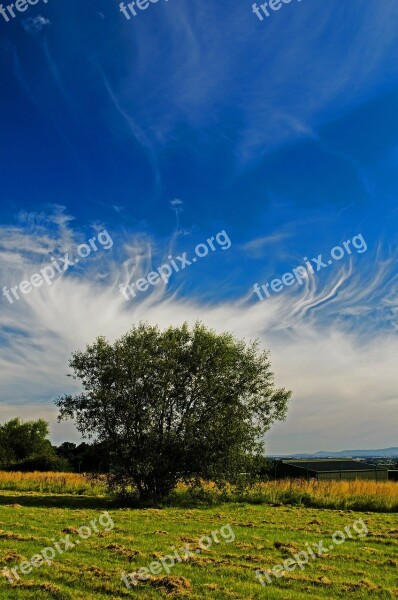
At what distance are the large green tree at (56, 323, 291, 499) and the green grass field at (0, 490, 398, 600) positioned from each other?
6.35 m

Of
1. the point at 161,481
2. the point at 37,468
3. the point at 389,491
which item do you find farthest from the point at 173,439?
the point at 37,468

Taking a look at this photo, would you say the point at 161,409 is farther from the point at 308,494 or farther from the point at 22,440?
the point at 22,440

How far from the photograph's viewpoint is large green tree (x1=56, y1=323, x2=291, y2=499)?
27109 millimetres

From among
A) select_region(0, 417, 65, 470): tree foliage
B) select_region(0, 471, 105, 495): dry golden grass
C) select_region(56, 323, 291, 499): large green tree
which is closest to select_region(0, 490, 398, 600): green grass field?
select_region(56, 323, 291, 499): large green tree

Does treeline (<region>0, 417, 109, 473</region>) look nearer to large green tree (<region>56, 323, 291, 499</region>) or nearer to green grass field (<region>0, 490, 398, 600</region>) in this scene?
large green tree (<region>56, 323, 291, 499</region>)

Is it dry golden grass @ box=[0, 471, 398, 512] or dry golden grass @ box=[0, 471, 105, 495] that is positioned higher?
dry golden grass @ box=[0, 471, 105, 495]

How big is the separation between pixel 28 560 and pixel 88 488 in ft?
86.2

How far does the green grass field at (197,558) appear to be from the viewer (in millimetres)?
9297

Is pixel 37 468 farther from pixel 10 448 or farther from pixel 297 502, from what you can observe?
pixel 297 502

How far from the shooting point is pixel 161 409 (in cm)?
2748

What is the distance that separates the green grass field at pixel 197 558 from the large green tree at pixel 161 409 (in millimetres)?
6349

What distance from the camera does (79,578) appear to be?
9.94 m

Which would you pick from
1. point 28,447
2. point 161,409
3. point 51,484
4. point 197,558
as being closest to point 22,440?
point 28,447

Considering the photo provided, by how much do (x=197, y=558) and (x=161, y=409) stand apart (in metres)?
15.8
